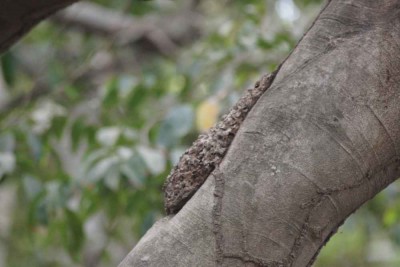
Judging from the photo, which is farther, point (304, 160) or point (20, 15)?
point (20, 15)

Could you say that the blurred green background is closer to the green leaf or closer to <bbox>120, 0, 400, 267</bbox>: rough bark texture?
the green leaf

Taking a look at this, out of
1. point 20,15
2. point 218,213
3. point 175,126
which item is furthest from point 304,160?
point 175,126

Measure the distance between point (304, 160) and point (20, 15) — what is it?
60cm

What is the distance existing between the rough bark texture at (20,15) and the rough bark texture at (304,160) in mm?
476

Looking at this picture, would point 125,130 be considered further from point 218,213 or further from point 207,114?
point 218,213

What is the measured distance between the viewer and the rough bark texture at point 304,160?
0.92m

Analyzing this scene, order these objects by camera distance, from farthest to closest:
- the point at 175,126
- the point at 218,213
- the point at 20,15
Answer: the point at 175,126 → the point at 20,15 → the point at 218,213

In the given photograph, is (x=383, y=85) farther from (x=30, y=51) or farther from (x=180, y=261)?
(x=30, y=51)

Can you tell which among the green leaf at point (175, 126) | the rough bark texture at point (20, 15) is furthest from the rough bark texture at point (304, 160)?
the green leaf at point (175, 126)

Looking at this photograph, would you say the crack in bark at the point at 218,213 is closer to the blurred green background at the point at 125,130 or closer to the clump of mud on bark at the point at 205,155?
the clump of mud on bark at the point at 205,155

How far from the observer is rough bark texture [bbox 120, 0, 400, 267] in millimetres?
917

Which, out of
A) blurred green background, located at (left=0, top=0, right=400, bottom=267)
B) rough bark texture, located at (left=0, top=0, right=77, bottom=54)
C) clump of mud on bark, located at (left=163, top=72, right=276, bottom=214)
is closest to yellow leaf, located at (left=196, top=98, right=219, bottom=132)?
blurred green background, located at (left=0, top=0, right=400, bottom=267)

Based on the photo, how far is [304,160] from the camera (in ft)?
3.04

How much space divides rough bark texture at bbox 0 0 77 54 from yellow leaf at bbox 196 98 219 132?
106cm
